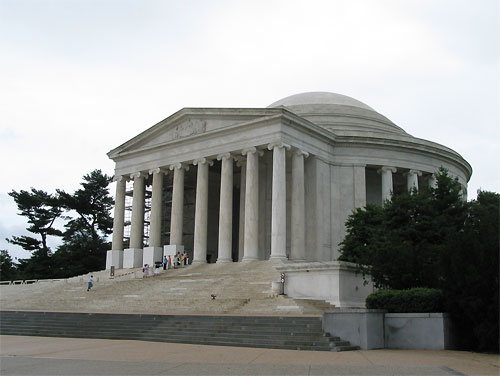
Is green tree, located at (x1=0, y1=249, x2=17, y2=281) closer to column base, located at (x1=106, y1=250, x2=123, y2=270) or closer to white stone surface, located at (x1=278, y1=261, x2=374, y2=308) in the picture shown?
column base, located at (x1=106, y1=250, x2=123, y2=270)

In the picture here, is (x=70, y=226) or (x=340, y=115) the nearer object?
(x=340, y=115)

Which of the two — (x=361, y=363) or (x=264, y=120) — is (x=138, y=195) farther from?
(x=361, y=363)

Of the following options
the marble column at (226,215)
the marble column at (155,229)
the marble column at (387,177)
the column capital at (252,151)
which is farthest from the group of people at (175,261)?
the marble column at (387,177)

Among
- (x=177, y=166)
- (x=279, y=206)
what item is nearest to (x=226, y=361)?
(x=279, y=206)

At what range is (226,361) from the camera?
658 inches

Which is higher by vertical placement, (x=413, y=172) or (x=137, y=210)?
(x=413, y=172)

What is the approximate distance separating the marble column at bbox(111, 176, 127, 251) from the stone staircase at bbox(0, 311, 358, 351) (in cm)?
2774

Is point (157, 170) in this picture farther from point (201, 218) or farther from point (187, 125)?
point (201, 218)

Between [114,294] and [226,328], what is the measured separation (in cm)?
1939

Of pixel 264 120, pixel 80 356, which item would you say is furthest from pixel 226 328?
pixel 264 120

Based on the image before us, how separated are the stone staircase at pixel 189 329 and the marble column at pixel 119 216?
27.7 meters

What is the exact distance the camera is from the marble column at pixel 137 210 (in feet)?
194

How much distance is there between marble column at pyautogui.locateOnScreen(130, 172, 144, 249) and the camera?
59000mm

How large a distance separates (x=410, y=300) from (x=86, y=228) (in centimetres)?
7303
